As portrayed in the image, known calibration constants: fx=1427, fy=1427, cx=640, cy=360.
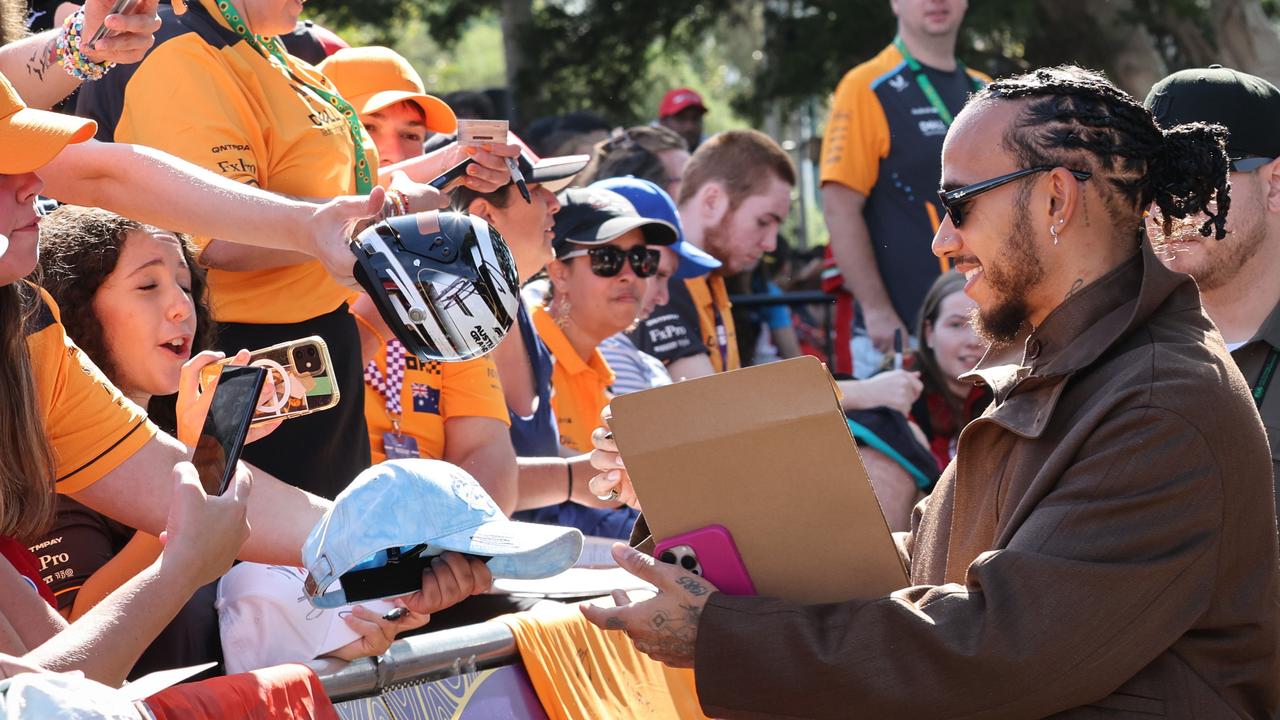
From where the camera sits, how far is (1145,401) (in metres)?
2.45

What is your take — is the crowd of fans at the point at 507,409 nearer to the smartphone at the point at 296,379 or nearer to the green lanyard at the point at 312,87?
the green lanyard at the point at 312,87

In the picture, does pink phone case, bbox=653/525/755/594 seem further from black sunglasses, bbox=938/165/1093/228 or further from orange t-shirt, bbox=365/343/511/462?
orange t-shirt, bbox=365/343/511/462

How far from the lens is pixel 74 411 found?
2877 millimetres

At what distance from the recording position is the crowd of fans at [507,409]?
2.41m

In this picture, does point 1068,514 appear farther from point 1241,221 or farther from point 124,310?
point 124,310

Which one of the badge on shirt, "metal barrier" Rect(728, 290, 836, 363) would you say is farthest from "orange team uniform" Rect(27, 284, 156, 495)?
"metal barrier" Rect(728, 290, 836, 363)

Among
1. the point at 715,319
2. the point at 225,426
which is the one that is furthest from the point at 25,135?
the point at 715,319

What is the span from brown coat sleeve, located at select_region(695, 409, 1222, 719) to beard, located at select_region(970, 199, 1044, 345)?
0.38 meters

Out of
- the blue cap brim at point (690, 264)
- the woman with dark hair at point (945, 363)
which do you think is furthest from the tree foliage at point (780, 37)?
the blue cap brim at point (690, 264)

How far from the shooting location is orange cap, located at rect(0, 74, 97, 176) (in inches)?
97.4

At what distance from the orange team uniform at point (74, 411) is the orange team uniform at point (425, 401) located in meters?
1.46

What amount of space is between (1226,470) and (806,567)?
746 millimetres

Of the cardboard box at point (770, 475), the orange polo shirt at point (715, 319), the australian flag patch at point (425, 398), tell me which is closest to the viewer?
the cardboard box at point (770, 475)

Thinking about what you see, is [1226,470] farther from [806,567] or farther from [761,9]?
[761,9]
